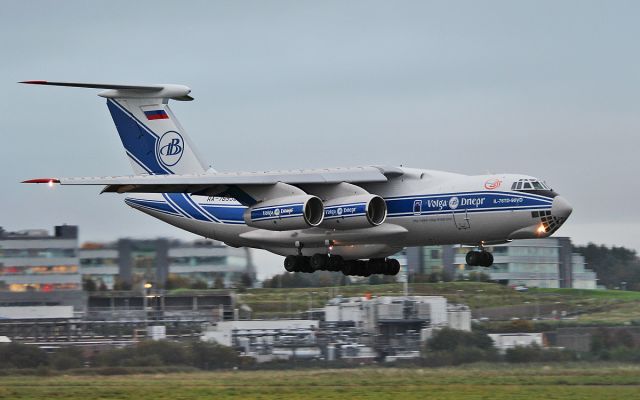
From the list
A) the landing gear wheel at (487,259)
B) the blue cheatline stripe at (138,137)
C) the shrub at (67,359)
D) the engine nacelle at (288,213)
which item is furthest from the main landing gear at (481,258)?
the shrub at (67,359)

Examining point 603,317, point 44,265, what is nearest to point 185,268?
point 44,265

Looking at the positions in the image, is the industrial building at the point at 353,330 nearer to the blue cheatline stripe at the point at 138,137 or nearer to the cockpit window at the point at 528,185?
the blue cheatline stripe at the point at 138,137

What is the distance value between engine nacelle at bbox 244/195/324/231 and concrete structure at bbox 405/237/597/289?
9562 millimetres

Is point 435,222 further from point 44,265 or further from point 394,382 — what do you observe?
point 44,265

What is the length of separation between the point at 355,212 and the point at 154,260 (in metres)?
7.44

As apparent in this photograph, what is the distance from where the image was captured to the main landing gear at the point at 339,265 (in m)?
30.9

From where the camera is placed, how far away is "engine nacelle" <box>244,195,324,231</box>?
96.2 ft

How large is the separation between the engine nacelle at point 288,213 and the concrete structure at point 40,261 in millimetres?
6558

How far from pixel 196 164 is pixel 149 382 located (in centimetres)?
504

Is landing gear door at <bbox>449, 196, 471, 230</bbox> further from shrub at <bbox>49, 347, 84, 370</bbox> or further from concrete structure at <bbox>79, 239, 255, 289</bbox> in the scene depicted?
shrub at <bbox>49, 347, 84, 370</bbox>

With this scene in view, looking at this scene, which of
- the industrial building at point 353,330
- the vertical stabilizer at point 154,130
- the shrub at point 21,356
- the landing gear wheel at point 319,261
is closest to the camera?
the landing gear wheel at point 319,261

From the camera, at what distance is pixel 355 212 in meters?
29.3

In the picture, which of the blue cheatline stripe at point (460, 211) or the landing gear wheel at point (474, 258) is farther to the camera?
the landing gear wheel at point (474, 258)

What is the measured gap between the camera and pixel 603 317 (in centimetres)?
3581
